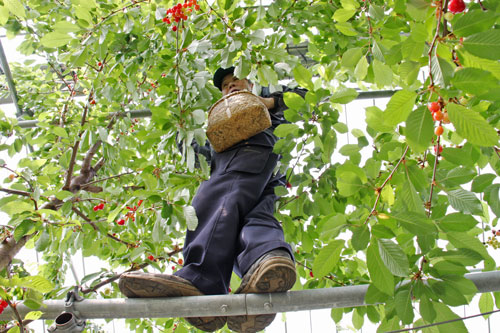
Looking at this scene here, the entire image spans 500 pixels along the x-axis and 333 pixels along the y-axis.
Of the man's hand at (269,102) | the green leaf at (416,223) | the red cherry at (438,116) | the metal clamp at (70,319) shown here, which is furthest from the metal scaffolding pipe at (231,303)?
the man's hand at (269,102)

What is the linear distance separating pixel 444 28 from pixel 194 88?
93 cm

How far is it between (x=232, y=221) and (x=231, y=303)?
0.42 m

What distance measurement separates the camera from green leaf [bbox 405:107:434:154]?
982 mm

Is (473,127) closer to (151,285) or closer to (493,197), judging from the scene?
(493,197)

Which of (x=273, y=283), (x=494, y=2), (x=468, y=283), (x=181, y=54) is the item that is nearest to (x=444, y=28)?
(x=494, y=2)

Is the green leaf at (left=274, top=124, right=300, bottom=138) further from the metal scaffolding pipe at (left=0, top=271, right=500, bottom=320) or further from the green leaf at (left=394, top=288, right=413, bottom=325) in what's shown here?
the green leaf at (left=394, top=288, right=413, bottom=325)

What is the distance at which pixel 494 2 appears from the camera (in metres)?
1.26

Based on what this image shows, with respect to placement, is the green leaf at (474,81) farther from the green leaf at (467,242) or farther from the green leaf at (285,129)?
the green leaf at (285,129)

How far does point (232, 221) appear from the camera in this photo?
70.3 inches

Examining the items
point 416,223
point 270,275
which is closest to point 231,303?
point 270,275

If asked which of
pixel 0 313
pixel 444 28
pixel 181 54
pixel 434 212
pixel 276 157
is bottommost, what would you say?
pixel 0 313

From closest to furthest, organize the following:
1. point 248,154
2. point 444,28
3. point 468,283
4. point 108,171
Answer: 1. point 444,28
2. point 468,283
3. point 248,154
4. point 108,171

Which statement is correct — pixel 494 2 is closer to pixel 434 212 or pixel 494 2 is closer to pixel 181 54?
pixel 434 212

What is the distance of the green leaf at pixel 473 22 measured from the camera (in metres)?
0.98
